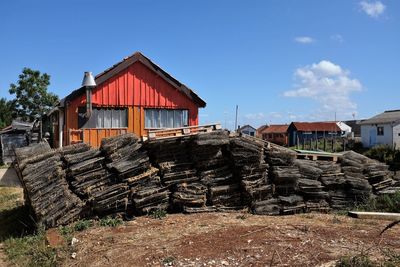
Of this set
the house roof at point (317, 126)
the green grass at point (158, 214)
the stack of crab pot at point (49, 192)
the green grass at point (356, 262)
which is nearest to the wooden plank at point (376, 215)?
the green grass at point (356, 262)

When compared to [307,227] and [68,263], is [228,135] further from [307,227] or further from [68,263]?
[68,263]

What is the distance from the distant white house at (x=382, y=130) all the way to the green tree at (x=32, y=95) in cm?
3329

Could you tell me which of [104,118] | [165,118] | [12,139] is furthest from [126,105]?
[12,139]

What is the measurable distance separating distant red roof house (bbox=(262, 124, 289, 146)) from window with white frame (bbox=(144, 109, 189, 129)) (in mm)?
38027

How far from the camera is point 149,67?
57.4 ft

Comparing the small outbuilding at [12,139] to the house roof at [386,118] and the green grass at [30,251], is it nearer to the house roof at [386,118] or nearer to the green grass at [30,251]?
the green grass at [30,251]

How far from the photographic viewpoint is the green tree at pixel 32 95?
1560 inches

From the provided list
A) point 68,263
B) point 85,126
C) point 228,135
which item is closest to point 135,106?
point 85,126

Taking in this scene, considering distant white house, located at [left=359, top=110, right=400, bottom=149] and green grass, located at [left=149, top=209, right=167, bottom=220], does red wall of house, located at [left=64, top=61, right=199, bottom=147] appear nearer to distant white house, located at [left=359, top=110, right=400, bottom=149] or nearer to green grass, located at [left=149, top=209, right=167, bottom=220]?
green grass, located at [left=149, top=209, right=167, bottom=220]

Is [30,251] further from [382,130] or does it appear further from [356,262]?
[382,130]

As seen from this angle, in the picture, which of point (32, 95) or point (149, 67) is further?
point (32, 95)

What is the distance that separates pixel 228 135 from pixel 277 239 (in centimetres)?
355

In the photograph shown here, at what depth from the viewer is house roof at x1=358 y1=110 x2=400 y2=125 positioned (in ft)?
127

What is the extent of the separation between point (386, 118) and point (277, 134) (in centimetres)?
1966
